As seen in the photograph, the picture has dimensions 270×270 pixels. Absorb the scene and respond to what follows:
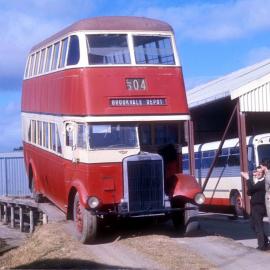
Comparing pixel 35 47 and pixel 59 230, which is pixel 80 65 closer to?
pixel 59 230

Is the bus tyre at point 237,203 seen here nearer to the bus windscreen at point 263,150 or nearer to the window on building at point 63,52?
the bus windscreen at point 263,150

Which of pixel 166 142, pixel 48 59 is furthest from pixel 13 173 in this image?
pixel 166 142

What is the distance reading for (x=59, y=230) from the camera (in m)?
18.4

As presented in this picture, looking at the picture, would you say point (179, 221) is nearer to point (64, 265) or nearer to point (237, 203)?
point (64, 265)

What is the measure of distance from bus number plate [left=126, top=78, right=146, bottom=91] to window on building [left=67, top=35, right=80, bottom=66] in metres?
1.31

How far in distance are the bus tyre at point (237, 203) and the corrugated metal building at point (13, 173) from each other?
1222 cm

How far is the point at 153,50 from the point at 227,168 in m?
12.0

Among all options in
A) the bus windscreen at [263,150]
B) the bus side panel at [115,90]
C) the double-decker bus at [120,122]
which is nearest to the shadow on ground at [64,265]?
the double-decker bus at [120,122]

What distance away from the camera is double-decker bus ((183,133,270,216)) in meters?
26.5

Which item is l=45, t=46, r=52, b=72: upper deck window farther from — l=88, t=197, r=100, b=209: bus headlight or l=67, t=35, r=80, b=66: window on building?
l=88, t=197, r=100, b=209: bus headlight

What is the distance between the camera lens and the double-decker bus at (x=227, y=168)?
26516 millimetres

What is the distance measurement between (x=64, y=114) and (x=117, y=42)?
2162 mm

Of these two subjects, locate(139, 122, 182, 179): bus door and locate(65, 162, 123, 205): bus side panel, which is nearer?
locate(65, 162, 123, 205): bus side panel

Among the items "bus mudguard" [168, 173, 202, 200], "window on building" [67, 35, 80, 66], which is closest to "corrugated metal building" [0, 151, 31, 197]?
"window on building" [67, 35, 80, 66]
